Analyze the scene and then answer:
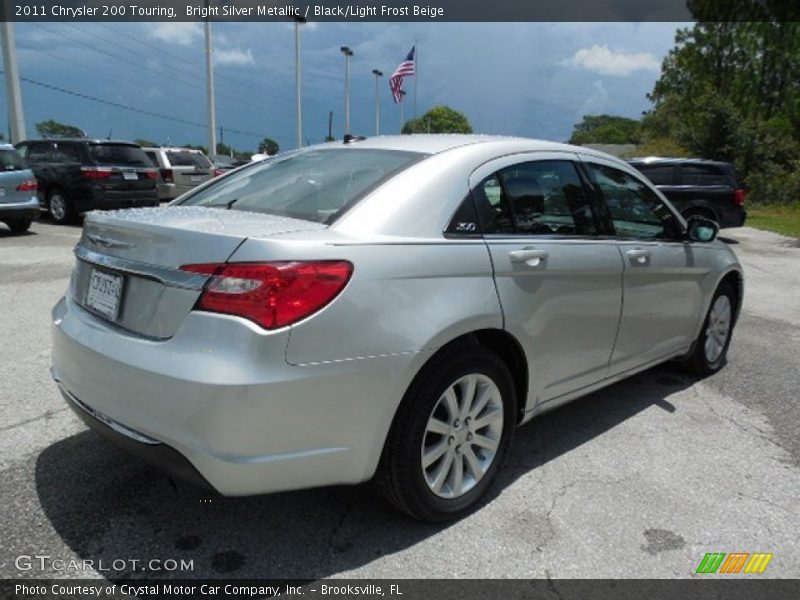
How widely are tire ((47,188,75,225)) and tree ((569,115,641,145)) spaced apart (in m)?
92.4

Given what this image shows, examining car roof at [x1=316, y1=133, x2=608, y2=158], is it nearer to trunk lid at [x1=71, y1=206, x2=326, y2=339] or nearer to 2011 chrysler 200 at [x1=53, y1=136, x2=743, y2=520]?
2011 chrysler 200 at [x1=53, y1=136, x2=743, y2=520]

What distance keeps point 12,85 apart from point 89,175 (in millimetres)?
8927

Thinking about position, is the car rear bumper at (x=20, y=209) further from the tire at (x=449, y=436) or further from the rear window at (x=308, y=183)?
the tire at (x=449, y=436)

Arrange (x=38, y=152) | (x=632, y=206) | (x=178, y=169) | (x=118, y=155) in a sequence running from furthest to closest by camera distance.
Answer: (x=178, y=169), (x=38, y=152), (x=118, y=155), (x=632, y=206)

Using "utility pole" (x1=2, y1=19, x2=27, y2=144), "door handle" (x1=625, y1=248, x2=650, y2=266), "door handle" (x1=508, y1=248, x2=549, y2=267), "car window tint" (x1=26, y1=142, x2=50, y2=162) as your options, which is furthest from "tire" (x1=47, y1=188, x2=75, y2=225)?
"door handle" (x1=508, y1=248, x2=549, y2=267)

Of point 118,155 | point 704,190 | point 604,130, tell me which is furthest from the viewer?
point 604,130

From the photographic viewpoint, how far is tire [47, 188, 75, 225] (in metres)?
13.2

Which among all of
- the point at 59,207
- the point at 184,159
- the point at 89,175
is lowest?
the point at 59,207

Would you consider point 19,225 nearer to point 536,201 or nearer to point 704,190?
point 536,201

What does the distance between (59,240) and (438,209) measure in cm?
1026

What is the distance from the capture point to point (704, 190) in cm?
1424

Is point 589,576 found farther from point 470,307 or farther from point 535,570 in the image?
point 470,307

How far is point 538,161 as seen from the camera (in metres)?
3.34

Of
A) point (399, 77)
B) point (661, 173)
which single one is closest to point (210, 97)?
point (399, 77)
